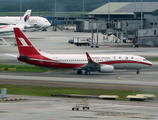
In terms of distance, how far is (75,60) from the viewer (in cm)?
7219

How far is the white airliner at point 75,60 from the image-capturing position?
71000 millimetres

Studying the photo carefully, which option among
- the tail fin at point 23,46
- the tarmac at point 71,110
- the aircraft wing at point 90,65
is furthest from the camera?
the tail fin at point 23,46

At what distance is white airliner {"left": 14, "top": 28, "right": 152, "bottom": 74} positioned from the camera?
7100 centimetres

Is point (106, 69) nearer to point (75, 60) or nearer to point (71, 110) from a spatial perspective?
point (75, 60)

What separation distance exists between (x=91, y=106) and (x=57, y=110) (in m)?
3.76

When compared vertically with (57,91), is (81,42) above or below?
above

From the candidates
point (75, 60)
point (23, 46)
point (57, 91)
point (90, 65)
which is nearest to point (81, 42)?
point (75, 60)

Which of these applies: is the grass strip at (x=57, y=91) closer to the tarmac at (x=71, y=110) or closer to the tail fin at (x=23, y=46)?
the tarmac at (x=71, y=110)

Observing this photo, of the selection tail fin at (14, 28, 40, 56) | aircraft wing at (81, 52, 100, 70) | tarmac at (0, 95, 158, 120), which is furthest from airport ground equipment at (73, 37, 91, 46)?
tarmac at (0, 95, 158, 120)

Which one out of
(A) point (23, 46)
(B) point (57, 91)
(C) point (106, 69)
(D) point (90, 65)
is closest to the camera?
(B) point (57, 91)

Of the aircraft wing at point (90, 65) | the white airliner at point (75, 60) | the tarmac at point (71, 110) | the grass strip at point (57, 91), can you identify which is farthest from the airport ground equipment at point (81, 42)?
the tarmac at point (71, 110)

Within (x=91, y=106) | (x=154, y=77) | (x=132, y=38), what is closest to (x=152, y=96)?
(x=91, y=106)

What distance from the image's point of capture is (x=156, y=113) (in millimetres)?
36594

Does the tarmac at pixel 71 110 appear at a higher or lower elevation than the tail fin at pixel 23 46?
lower
